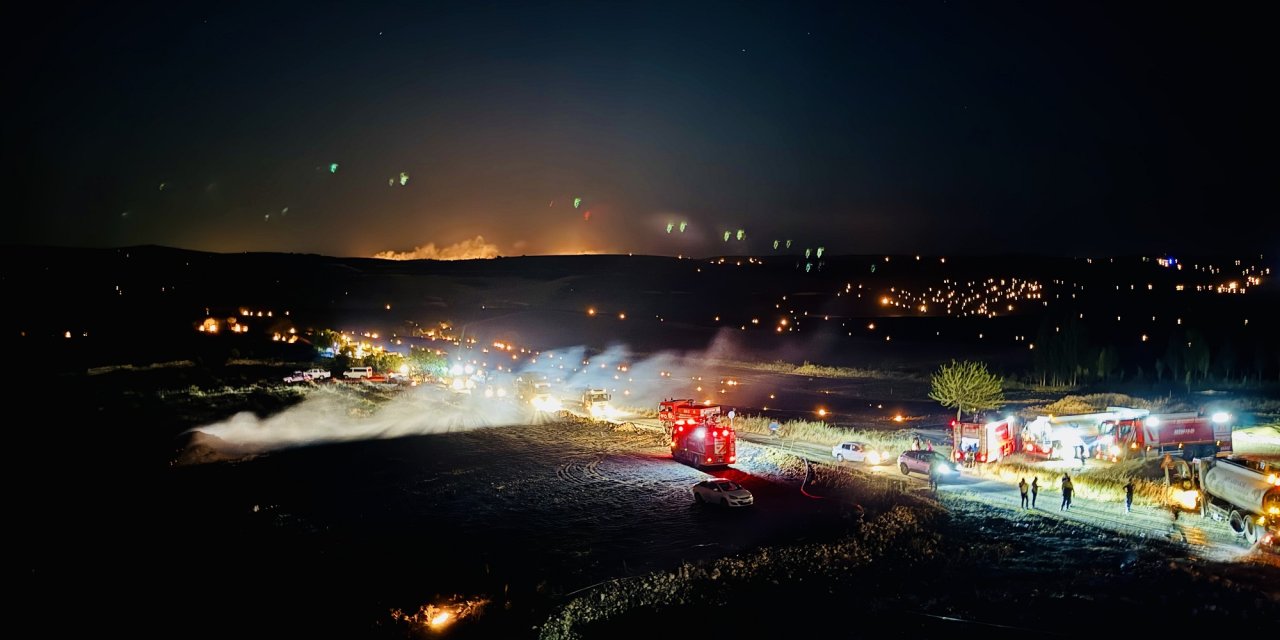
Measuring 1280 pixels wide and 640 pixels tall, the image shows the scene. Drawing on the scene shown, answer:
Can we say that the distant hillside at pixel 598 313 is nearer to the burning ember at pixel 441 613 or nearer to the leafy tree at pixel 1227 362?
the leafy tree at pixel 1227 362

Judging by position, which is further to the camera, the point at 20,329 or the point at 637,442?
the point at 20,329

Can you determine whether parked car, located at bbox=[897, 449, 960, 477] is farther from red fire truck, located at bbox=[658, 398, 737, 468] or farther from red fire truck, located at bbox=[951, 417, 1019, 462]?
red fire truck, located at bbox=[658, 398, 737, 468]

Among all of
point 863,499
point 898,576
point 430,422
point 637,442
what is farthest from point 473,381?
point 898,576

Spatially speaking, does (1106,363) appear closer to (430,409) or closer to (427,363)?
(430,409)

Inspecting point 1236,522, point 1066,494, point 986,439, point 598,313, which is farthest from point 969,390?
point 598,313

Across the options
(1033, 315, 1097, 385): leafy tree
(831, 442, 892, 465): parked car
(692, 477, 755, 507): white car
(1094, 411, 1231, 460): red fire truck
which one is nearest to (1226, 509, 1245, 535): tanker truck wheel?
(1094, 411, 1231, 460): red fire truck

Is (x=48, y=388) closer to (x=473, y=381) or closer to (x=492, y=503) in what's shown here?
(x=473, y=381)

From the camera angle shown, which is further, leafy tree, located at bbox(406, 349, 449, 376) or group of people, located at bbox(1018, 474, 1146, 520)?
leafy tree, located at bbox(406, 349, 449, 376)
